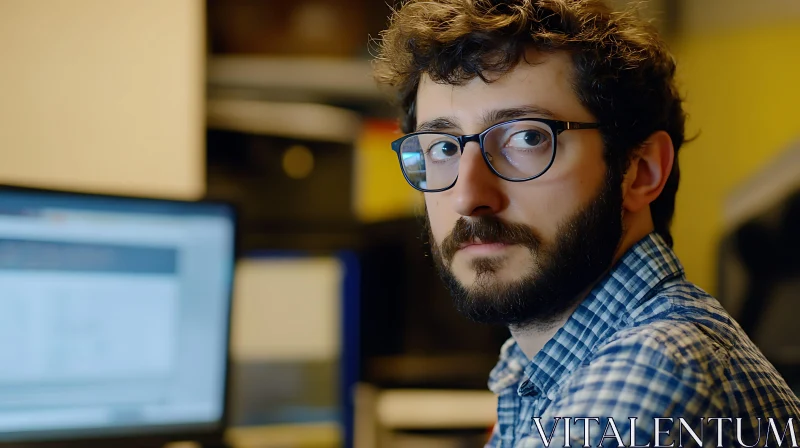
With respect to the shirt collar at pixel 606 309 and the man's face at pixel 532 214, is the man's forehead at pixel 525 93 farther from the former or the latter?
the shirt collar at pixel 606 309

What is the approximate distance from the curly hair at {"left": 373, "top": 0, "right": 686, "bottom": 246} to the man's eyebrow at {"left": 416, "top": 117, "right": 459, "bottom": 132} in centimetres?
4

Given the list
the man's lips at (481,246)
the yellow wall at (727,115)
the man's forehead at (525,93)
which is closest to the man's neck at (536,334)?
the man's lips at (481,246)

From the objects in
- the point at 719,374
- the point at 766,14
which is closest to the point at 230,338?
the point at 719,374

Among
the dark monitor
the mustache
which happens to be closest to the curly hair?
the mustache

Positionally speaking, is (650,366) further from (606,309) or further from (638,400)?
(606,309)

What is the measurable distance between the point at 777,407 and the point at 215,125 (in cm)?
122

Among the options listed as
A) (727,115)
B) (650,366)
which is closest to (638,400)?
(650,366)

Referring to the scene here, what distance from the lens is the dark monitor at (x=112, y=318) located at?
1.00 m

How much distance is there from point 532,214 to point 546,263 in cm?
5

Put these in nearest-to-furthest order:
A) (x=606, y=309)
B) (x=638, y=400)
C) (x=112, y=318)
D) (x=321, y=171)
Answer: (x=638, y=400)
(x=606, y=309)
(x=112, y=318)
(x=321, y=171)

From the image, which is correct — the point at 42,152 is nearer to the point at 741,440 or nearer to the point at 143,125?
the point at 143,125

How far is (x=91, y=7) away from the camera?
4.36 ft

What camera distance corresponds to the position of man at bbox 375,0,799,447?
0.78 m

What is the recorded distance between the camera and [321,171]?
1679mm
